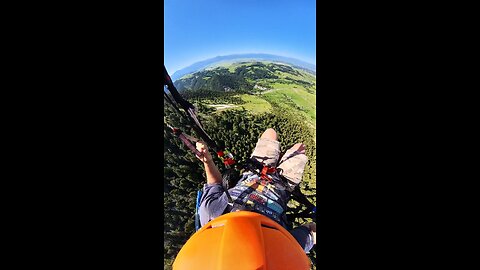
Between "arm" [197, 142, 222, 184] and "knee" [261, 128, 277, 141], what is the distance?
9.1 inches

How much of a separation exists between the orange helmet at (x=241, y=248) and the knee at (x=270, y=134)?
0.47 meters

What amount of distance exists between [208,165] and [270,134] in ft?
0.88

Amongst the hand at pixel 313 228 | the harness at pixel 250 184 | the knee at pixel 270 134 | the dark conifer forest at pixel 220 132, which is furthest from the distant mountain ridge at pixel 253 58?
the hand at pixel 313 228

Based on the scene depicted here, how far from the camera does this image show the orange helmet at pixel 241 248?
35.3 inches

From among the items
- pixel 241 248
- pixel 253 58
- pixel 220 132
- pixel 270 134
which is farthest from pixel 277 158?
pixel 241 248

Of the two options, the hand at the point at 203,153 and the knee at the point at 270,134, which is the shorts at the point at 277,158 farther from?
the hand at the point at 203,153

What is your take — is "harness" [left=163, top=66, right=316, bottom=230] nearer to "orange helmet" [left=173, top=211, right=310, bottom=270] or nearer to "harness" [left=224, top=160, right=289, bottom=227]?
"harness" [left=224, top=160, right=289, bottom=227]

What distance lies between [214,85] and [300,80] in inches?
12.6

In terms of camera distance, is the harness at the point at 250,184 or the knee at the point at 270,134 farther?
the knee at the point at 270,134

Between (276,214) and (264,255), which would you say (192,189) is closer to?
(276,214)

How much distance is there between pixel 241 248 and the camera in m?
0.91

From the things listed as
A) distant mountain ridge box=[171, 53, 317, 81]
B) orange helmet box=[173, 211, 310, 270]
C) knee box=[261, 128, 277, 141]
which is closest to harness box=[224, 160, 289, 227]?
knee box=[261, 128, 277, 141]

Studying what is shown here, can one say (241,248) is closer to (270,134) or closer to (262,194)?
(262,194)

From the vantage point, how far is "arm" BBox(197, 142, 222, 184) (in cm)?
134
